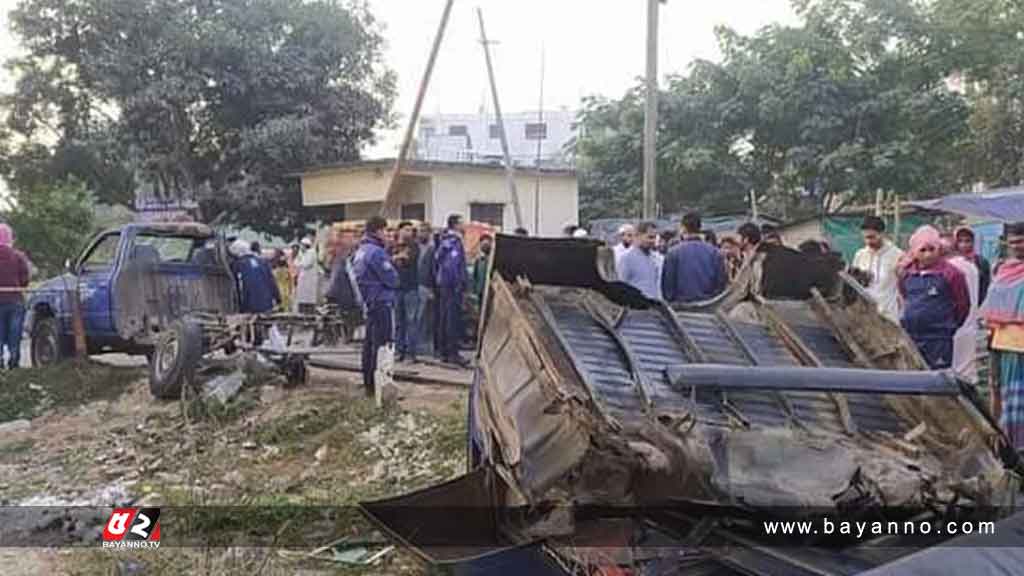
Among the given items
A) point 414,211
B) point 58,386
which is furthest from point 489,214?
point 58,386

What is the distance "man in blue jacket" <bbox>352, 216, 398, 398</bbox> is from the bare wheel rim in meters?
1.83

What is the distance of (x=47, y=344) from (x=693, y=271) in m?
7.51

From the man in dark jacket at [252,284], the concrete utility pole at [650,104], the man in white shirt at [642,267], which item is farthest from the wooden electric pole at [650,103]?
the man in dark jacket at [252,284]

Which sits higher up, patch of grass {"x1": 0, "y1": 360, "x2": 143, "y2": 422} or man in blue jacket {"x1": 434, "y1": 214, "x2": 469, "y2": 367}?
man in blue jacket {"x1": 434, "y1": 214, "x2": 469, "y2": 367}

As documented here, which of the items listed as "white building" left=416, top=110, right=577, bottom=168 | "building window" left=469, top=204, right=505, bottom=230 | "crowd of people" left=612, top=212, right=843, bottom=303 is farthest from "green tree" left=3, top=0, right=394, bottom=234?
"white building" left=416, top=110, right=577, bottom=168

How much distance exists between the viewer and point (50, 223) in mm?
20625

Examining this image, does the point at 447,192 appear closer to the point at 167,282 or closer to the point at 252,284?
the point at 252,284

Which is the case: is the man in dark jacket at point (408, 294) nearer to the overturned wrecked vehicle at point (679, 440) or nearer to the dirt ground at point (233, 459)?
the dirt ground at point (233, 459)

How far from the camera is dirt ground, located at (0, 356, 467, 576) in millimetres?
5043

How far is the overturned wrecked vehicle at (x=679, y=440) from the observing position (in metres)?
3.44

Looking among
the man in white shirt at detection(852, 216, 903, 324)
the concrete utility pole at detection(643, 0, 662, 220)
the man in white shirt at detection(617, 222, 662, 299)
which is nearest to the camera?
the man in white shirt at detection(852, 216, 903, 324)

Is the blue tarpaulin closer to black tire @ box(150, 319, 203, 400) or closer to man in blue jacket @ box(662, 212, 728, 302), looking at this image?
man in blue jacket @ box(662, 212, 728, 302)

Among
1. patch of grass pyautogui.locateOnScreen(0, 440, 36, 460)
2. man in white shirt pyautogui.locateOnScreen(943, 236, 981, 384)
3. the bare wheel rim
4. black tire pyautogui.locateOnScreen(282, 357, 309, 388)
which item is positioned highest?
man in white shirt pyautogui.locateOnScreen(943, 236, 981, 384)

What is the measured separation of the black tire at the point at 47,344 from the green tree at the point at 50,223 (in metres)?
10.5
